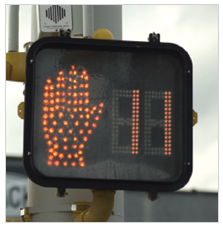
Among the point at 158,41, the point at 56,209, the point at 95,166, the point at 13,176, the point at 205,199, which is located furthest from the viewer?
the point at 205,199

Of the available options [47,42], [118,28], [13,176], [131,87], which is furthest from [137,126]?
[13,176]

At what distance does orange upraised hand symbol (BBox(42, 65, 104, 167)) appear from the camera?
2.14m

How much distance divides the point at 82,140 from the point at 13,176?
10196mm

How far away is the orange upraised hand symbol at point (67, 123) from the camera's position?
2139 mm

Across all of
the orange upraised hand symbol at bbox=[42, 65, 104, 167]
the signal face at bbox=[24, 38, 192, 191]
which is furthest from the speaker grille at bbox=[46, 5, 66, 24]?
the orange upraised hand symbol at bbox=[42, 65, 104, 167]

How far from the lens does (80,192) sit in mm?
2785

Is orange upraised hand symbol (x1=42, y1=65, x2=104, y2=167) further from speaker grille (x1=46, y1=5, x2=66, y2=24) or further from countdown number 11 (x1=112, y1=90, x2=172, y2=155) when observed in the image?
speaker grille (x1=46, y1=5, x2=66, y2=24)

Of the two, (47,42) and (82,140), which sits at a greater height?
(47,42)

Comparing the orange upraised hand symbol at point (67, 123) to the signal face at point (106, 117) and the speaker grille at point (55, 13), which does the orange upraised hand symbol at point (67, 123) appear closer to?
the signal face at point (106, 117)

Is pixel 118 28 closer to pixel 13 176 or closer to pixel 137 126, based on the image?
pixel 137 126

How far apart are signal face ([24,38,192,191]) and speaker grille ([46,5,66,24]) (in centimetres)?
53

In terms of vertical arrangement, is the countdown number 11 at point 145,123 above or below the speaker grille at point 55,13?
below

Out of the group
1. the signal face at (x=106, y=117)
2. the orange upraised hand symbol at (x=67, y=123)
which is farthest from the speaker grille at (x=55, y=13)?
the orange upraised hand symbol at (x=67, y=123)

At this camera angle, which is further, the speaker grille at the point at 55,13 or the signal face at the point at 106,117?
the speaker grille at the point at 55,13
